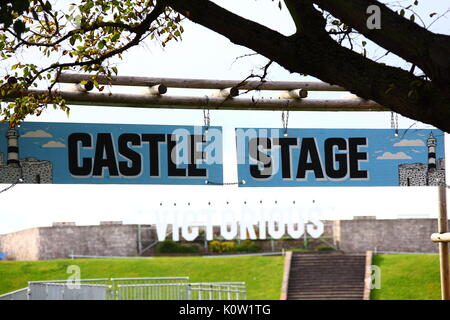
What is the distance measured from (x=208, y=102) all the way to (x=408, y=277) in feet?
80.6

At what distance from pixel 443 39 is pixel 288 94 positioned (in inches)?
237

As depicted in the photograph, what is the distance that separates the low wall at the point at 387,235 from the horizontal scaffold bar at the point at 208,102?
26570 mm

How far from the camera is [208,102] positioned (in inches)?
419

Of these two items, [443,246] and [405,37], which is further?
[443,246]

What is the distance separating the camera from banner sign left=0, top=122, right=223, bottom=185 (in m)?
10.3

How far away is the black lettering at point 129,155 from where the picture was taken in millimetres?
10648

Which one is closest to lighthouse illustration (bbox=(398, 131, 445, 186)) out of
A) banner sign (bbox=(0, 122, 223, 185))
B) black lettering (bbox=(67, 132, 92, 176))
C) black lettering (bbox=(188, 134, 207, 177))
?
banner sign (bbox=(0, 122, 223, 185))

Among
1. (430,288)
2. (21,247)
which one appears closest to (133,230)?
(21,247)

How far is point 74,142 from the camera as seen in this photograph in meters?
10.5

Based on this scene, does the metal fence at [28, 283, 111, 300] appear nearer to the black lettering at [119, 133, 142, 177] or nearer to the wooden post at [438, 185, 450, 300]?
the black lettering at [119, 133, 142, 177]

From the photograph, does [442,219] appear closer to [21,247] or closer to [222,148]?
[222,148]

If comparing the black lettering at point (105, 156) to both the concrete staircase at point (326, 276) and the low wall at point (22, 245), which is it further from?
the low wall at point (22, 245)

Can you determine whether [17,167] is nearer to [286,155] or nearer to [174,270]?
[286,155]

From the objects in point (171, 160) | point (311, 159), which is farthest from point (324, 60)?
point (311, 159)
